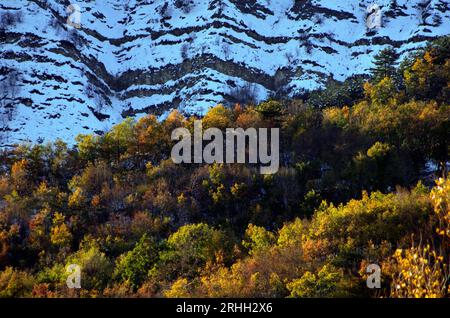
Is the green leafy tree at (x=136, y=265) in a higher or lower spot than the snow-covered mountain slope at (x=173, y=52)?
lower

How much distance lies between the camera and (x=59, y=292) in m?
23.0

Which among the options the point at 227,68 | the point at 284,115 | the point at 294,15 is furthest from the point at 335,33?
the point at 284,115

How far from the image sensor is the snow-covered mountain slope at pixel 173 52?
7569cm

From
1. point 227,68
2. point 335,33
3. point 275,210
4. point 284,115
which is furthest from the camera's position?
point 335,33

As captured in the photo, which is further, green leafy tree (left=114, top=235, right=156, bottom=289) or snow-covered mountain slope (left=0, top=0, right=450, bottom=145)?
snow-covered mountain slope (left=0, top=0, right=450, bottom=145)

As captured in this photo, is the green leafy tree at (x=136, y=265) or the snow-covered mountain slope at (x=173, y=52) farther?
the snow-covered mountain slope at (x=173, y=52)

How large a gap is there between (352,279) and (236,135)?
31.8 metres

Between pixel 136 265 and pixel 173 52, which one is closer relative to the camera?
pixel 136 265

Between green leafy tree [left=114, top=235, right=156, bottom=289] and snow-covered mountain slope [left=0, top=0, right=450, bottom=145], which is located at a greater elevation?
snow-covered mountain slope [left=0, top=0, right=450, bottom=145]

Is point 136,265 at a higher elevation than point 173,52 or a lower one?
lower

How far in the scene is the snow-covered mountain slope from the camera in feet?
248

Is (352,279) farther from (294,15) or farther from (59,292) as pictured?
(294,15)

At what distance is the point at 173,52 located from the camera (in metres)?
92.2
